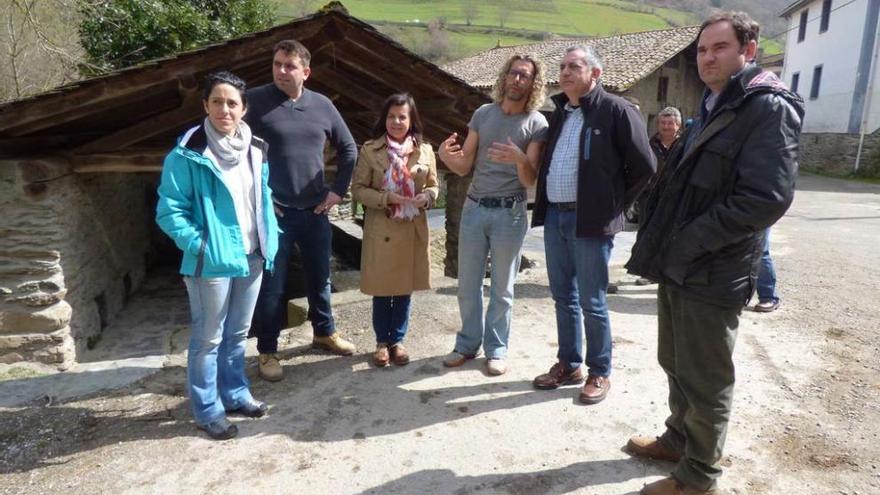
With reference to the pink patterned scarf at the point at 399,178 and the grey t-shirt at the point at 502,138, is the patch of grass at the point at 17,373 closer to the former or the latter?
the pink patterned scarf at the point at 399,178

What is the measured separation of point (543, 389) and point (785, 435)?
1283 mm

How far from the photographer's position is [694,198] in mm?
2225

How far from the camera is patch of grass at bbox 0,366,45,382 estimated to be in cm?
395

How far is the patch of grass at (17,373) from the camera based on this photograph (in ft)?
13.0

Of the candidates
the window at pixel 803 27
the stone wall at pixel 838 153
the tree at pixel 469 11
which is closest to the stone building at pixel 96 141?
the stone wall at pixel 838 153

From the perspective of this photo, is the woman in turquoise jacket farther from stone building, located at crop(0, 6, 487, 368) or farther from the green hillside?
the green hillside

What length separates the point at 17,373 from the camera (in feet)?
13.4

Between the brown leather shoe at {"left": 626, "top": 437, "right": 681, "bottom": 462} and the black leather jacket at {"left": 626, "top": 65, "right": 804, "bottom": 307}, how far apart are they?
0.90 metres

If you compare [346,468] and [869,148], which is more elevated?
[869,148]

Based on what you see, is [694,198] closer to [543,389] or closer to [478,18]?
[543,389]

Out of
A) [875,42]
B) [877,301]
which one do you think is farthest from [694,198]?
[875,42]

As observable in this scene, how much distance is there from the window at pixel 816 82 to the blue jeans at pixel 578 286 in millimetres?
26207

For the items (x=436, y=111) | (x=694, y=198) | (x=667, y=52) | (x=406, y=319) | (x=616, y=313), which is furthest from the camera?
(x=667, y=52)

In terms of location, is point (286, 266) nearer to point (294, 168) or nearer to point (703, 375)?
point (294, 168)
